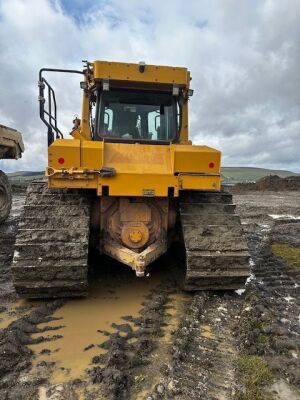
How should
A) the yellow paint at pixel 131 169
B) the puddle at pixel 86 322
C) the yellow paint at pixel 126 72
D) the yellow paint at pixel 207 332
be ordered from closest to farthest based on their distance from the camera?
1. the puddle at pixel 86 322
2. the yellow paint at pixel 207 332
3. the yellow paint at pixel 131 169
4. the yellow paint at pixel 126 72

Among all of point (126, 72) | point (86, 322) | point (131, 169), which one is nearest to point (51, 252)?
point (86, 322)

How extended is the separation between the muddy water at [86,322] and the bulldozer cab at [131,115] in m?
2.11

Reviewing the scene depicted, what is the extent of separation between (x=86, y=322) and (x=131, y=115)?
3032mm

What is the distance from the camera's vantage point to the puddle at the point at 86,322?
360 cm

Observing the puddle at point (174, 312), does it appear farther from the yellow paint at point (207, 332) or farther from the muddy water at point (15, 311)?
the muddy water at point (15, 311)

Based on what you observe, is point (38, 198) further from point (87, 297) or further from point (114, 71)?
point (114, 71)

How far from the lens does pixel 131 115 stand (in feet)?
19.9

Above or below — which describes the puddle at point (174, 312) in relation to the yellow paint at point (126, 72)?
below

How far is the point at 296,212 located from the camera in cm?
1488

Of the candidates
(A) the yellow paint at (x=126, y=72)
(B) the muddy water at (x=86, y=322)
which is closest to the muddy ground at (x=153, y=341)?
(B) the muddy water at (x=86, y=322)

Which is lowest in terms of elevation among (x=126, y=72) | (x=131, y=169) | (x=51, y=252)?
(x=51, y=252)

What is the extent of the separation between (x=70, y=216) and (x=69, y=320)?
4.18 ft

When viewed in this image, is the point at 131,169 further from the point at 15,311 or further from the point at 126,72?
the point at 15,311

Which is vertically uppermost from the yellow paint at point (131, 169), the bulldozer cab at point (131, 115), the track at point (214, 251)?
the bulldozer cab at point (131, 115)
